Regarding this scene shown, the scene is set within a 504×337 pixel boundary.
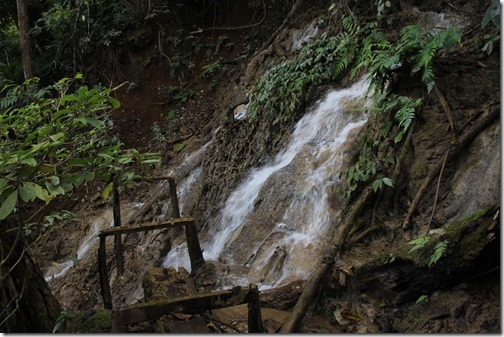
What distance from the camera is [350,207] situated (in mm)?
4781

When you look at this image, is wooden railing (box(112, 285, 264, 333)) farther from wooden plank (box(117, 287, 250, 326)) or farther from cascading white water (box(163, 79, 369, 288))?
cascading white water (box(163, 79, 369, 288))

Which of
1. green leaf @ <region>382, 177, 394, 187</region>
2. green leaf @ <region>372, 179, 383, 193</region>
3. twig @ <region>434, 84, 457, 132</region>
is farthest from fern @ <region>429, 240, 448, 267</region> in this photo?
twig @ <region>434, 84, 457, 132</region>

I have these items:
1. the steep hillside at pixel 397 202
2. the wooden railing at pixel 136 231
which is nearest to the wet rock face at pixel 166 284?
the steep hillside at pixel 397 202

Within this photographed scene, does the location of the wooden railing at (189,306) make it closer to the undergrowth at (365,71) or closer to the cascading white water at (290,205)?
the cascading white water at (290,205)

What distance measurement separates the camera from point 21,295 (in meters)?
2.59

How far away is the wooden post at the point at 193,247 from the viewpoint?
4.86 meters

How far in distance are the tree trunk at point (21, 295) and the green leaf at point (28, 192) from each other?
0.61 meters

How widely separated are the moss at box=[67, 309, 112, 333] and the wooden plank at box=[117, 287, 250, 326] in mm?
247

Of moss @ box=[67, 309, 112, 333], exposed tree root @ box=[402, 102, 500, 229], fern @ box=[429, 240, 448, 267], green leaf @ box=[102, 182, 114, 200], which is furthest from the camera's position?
exposed tree root @ box=[402, 102, 500, 229]

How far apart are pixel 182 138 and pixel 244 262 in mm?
5211

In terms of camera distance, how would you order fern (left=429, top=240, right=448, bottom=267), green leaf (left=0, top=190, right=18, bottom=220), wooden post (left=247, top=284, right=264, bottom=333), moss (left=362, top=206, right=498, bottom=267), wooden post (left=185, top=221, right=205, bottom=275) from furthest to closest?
wooden post (left=185, top=221, right=205, bottom=275), fern (left=429, top=240, right=448, bottom=267), moss (left=362, top=206, right=498, bottom=267), wooden post (left=247, top=284, right=264, bottom=333), green leaf (left=0, top=190, right=18, bottom=220)

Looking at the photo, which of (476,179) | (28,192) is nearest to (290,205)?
(476,179)

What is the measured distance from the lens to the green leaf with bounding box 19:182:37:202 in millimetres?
2055

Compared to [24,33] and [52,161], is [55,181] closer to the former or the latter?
[52,161]
